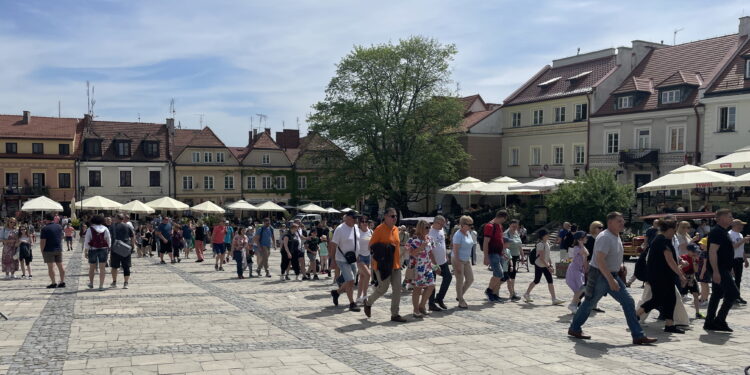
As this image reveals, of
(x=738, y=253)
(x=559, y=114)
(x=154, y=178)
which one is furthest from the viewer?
(x=154, y=178)

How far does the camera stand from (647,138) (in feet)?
121

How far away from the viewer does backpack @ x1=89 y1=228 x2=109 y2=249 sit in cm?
1346

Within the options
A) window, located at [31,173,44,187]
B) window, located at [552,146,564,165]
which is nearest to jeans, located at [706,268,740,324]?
window, located at [552,146,564,165]

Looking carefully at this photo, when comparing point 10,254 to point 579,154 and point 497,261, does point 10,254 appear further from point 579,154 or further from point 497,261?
point 579,154

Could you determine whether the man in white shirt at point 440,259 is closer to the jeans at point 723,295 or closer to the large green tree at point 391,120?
the jeans at point 723,295

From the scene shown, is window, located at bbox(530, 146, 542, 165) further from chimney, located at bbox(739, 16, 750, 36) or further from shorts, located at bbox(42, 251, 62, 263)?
shorts, located at bbox(42, 251, 62, 263)

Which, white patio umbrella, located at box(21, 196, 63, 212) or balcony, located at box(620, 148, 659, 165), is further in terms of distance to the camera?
balcony, located at box(620, 148, 659, 165)

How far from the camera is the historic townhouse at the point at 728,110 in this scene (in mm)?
31938

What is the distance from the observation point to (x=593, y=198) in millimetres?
27312

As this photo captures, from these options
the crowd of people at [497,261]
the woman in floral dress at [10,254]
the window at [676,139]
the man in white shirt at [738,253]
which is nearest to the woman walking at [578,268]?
the crowd of people at [497,261]

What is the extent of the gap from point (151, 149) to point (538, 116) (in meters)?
32.3

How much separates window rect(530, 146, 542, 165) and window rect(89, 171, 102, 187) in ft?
113

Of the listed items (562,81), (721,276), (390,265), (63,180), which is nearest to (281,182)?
(63,180)

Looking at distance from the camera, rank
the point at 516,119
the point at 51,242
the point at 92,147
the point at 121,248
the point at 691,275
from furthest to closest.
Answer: the point at 92,147 → the point at 516,119 → the point at 121,248 → the point at 51,242 → the point at 691,275
